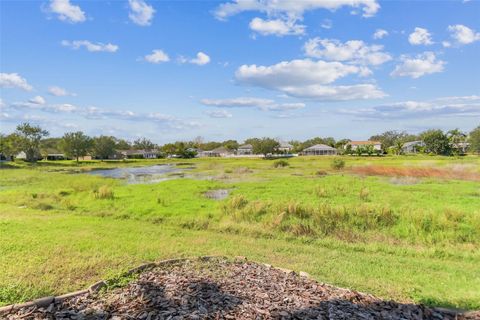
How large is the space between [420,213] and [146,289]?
Result: 409 inches

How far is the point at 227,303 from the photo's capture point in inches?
174

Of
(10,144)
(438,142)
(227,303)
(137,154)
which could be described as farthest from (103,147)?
(227,303)

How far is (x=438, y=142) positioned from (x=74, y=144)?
252ft

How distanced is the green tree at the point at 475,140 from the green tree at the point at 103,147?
82177mm

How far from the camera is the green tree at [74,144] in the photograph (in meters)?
67.1

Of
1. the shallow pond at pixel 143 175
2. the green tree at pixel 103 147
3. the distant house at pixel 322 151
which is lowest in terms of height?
the shallow pond at pixel 143 175

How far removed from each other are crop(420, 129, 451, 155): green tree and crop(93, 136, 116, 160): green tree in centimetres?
7425

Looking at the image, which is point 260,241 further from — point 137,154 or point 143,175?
point 137,154

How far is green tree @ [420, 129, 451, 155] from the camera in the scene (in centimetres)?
6700

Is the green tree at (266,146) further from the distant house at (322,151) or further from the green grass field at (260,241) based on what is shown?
the green grass field at (260,241)

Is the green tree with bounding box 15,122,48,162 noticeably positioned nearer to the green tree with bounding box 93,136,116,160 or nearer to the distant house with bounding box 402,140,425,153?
the green tree with bounding box 93,136,116,160

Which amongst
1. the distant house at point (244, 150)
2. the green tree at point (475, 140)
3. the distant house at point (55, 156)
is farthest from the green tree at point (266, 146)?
the distant house at point (55, 156)

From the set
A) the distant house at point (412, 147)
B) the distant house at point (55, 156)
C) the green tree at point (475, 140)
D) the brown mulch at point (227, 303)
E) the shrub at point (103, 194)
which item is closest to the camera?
the brown mulch at point (227, 303)

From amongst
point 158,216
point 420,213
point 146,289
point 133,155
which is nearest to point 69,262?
point 146,289
